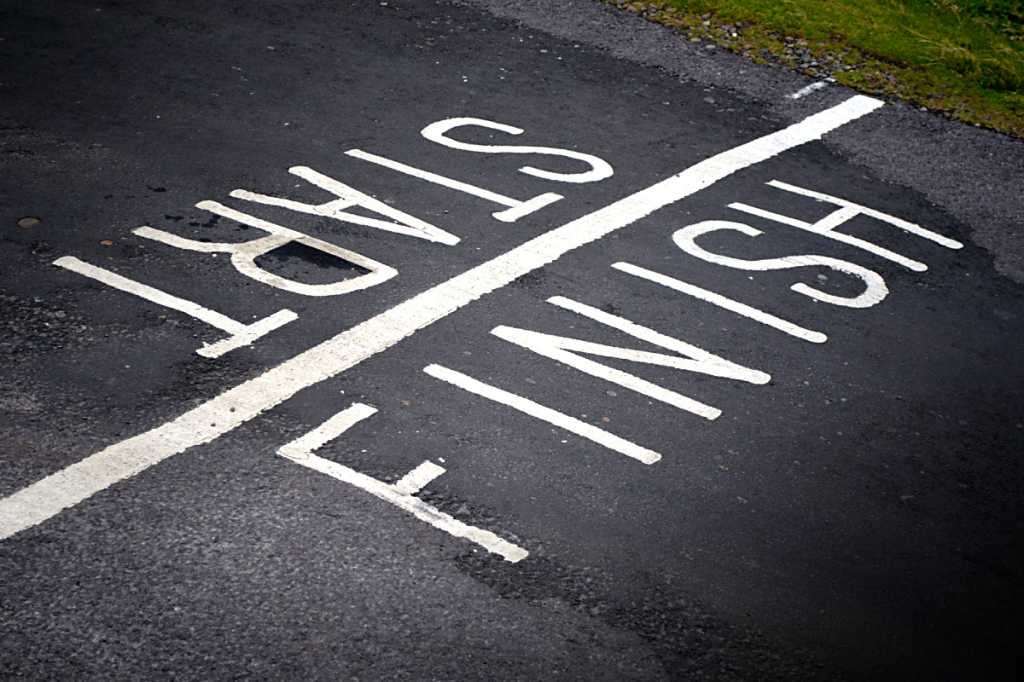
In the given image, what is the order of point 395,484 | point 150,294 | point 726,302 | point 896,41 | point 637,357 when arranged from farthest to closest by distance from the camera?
Result: point 896,41 → point 726,302 → point 150,294 → point 637,357 → point 395,484

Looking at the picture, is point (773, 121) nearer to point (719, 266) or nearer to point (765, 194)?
point (765, 194)

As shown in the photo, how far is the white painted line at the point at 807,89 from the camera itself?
410 inches

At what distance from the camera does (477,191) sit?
8477 millimetres

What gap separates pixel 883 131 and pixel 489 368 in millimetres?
4827

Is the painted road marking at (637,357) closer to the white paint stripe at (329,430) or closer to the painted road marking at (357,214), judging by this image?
the white paint stripe at (329,430)

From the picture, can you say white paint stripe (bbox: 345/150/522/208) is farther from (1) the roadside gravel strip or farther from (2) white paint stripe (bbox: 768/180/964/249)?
(1) the roadside gravel strip

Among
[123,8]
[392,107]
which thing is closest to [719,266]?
[392,107]

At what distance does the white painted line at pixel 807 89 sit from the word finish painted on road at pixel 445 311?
0.72 meters

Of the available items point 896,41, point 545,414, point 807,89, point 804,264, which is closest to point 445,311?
point 545,414

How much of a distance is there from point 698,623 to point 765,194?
4.45 meters

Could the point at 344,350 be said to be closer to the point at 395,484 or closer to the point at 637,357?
the point at 395,484

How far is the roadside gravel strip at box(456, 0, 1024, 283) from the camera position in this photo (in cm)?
886

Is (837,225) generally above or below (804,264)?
above

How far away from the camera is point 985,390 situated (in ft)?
22.3
